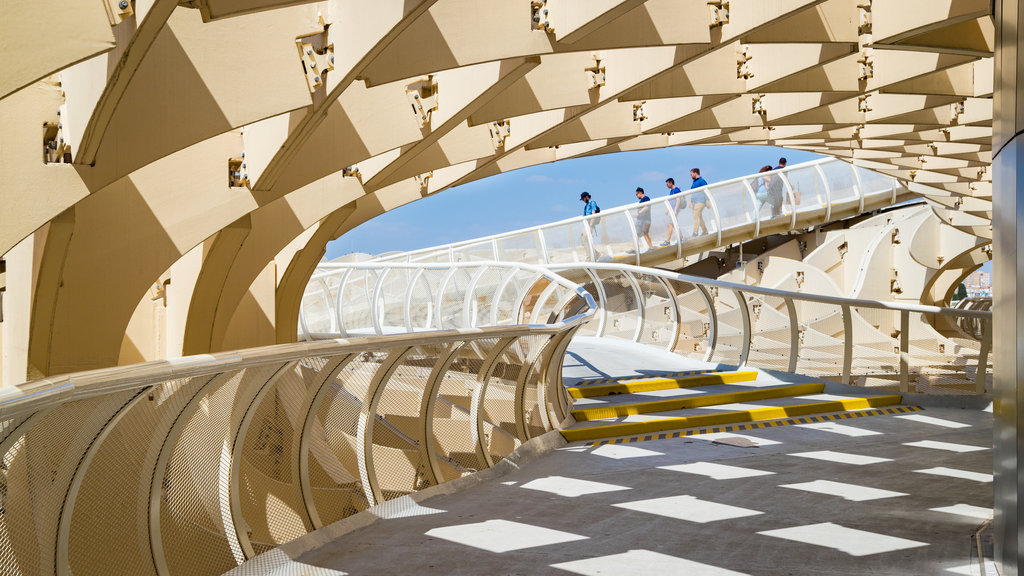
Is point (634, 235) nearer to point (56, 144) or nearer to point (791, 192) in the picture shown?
point (791, 192)

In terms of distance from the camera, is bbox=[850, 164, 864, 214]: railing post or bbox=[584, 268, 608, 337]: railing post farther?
bbox=[850, 164, 864, 214]: railing post

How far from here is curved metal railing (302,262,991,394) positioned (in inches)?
529

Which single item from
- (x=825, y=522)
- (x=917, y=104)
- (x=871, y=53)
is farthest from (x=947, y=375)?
(x=825, y=522)

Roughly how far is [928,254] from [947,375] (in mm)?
15138

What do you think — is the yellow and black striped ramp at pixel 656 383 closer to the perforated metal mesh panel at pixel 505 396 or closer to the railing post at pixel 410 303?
the perforated metal mesh panel at pixel 505 396

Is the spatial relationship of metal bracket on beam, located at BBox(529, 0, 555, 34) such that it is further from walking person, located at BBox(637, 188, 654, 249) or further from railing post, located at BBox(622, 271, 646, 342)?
walking person, located at BBox(637, 188, 654, 249)

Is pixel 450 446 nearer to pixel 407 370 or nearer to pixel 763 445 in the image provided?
pixel 407 370

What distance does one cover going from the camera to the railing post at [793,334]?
13625 millimetres

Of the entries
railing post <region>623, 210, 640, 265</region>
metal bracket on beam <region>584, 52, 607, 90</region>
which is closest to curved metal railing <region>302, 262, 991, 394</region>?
metal bracket on beam <region>584, 52, 607, 90</region>

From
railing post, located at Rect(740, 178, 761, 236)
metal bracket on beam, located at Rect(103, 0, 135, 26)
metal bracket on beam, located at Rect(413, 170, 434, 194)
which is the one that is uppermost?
metal bracket on beam, located at Rect(103, 0, 135, 26)

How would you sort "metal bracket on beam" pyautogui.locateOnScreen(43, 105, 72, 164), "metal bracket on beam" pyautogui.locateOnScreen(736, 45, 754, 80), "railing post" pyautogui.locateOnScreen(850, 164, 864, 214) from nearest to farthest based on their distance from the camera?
"metal bracket on beam" pyautogui.locateOnScreen(43, 105, 72, 164) → "metal bracket on beam" pyautogui.locateOnScreen(736, 45, 754, 80) → "railing post" pyautogui.locateOnScreen(850, 164, 864, 214)

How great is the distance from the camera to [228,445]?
477 centimetres

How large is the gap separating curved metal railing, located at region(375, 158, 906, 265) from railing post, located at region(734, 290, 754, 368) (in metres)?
10.1

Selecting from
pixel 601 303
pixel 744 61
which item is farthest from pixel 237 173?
pixel 601 303
